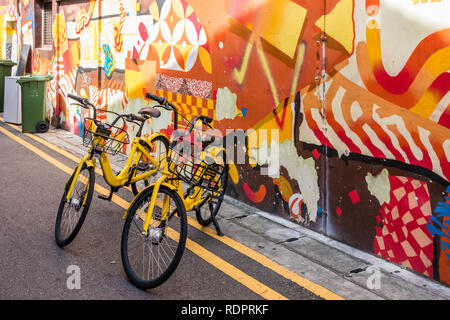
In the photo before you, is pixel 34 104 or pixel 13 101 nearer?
pixel 34 104

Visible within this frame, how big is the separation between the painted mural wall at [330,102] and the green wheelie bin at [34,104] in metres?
3.60

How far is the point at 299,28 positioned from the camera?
199 inches

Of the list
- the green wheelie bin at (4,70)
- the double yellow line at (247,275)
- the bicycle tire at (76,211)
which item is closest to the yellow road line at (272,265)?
the double yellow line at (247,275)

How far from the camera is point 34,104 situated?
408 inches

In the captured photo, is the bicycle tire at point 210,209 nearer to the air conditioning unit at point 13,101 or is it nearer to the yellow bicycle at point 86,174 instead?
the yellow bicycle at point 86,174

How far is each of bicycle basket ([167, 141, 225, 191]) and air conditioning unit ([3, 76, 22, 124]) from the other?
7.78 m

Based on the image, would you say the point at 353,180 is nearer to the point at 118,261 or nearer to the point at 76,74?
the point at 118,261

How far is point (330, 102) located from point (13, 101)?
28.6 feet

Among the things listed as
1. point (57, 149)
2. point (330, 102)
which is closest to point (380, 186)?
point (330, 102)

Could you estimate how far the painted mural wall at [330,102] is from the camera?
13.0ft

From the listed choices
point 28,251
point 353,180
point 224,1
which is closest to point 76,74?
point 224,1

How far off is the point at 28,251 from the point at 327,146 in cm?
284

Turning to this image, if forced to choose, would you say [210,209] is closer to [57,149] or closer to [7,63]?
[57,149]

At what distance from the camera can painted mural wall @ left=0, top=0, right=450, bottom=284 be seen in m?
3.95
